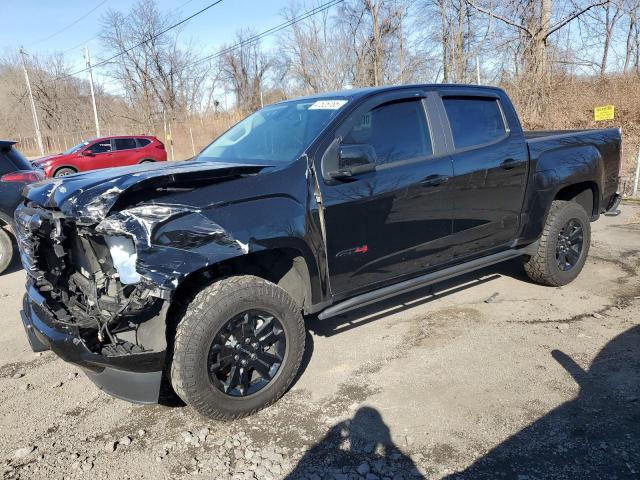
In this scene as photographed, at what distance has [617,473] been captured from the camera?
246 cm

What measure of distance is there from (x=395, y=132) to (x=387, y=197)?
56 centimetres

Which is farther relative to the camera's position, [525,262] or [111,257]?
[525,262]

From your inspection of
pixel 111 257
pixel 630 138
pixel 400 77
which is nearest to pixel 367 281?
pixel 111 257

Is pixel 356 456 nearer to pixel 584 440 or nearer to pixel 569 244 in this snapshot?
pixel 584 440

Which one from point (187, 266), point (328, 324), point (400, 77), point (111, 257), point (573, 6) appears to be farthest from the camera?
point (400, 77)

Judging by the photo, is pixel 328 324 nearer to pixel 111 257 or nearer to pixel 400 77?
pixel 111 257

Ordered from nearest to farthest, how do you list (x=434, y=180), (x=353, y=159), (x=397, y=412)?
(x=397, y=412) < (x=353, y=159) < (x=434, y=180)

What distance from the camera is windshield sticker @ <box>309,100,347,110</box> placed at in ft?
11.8

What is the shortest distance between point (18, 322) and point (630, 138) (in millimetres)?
18637

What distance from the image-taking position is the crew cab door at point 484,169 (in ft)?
13.4

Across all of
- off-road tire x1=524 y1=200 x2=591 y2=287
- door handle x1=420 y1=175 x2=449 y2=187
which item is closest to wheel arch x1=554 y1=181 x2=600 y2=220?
off-road tire x1=524 y1=200 x2=591 y2=287

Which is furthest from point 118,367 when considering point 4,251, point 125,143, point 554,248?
point 125,143

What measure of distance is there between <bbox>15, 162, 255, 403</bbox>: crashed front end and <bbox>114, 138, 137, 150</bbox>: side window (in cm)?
1879

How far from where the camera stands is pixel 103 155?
784 inches
